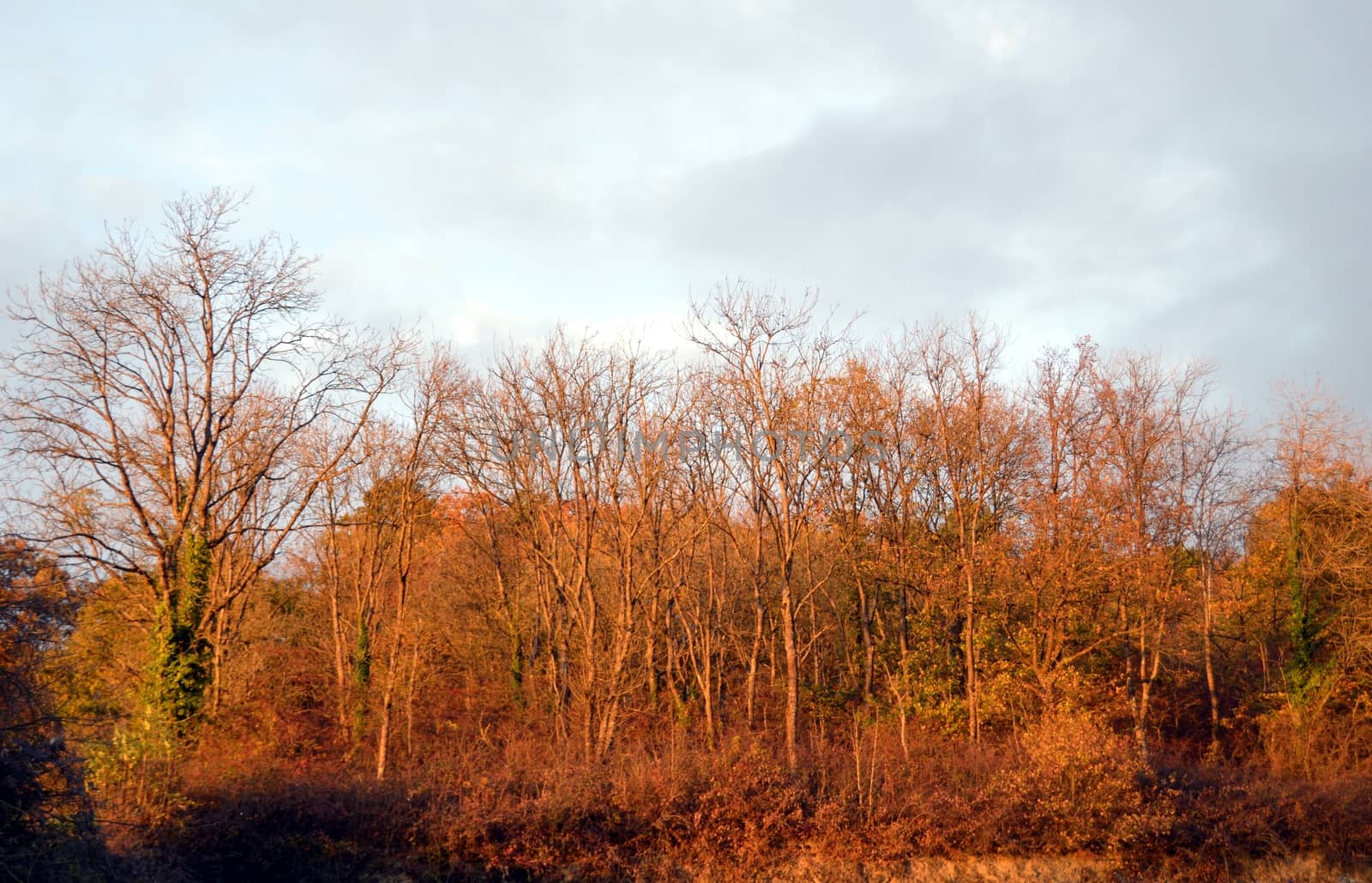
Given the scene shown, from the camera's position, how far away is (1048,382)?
23.1 meters

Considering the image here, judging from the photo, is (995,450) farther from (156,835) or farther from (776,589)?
(156,835)

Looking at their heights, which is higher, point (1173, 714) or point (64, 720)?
point (64, 720)

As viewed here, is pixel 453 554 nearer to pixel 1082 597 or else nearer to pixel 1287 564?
pixel 1082 597

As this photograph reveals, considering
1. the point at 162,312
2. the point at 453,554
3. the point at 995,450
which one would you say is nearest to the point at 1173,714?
the point at 995,450

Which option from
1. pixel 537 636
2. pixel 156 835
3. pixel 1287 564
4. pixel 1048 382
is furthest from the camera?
pixel 537 636

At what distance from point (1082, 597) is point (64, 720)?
19.3 metres

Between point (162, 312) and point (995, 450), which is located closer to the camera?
point (162, 312)

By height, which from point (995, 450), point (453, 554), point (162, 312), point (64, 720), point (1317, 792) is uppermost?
point (162, 312)

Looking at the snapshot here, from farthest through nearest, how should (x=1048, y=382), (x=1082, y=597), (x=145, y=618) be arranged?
(x=1048, y=382)
(x=1082, y=597)
(x=145, y=618)

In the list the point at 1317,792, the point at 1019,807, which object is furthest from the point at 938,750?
the point at 1317,792

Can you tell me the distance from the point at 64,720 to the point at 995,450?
806 inches

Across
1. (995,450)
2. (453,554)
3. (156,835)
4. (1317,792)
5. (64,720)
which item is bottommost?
(1317,792)

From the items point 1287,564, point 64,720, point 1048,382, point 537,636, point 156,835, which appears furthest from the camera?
point 537,636

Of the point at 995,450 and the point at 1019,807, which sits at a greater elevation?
the point at 995,450
